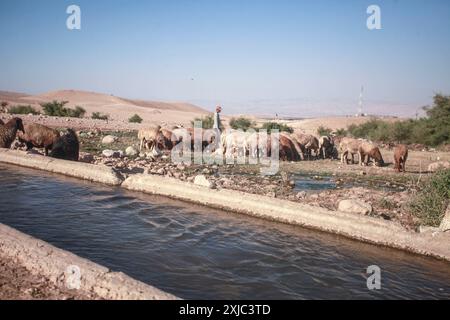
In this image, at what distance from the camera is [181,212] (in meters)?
7.98

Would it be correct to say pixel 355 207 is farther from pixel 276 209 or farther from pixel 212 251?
pixel 212 251

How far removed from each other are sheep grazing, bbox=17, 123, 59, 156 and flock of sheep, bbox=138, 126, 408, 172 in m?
4.07

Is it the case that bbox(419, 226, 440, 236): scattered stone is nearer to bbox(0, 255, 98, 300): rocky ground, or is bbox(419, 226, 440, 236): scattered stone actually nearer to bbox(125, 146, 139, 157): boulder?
bbox(0, 255, 98, 300): rocky ground

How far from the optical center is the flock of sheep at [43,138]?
12.0 metres

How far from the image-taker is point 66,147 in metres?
12.0

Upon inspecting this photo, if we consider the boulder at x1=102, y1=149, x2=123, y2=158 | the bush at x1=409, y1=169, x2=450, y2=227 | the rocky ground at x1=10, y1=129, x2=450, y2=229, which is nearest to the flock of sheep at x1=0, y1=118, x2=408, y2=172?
the rocky ground at x1=10, y1=129, x2=450, y2=229

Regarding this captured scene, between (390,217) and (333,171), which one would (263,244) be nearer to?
(390,217)

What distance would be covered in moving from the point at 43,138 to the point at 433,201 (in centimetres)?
1124

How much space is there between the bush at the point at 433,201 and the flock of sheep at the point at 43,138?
965 centimetres

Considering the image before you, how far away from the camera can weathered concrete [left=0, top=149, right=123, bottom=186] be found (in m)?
9.80

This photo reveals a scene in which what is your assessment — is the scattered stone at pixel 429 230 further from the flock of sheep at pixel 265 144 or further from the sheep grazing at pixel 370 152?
the sheep grazing at pixel 370 152
